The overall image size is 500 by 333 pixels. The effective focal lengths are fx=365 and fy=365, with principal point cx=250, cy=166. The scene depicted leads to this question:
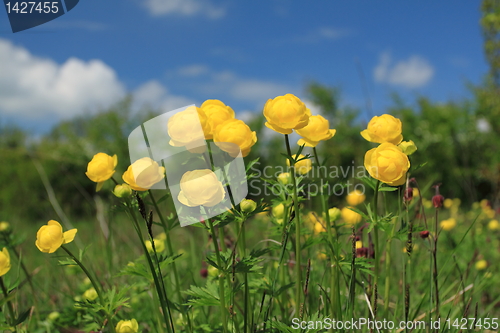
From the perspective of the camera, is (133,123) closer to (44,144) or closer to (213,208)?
(44,144)

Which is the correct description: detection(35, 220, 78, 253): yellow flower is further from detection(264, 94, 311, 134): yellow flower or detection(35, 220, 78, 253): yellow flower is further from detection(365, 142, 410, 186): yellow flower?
detection(365, 142, 410, 186): yellow flower

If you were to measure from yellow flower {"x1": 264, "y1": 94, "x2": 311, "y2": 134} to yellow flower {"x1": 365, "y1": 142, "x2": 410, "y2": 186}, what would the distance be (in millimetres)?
187

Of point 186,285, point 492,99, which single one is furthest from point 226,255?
point 492,99

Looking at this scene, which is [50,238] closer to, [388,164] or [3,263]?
[3,263]

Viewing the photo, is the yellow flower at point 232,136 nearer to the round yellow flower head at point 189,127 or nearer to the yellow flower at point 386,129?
the round yellow flower head at point 189,127

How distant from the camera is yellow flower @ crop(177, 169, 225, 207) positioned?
0.67 m

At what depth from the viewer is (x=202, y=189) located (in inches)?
26.4

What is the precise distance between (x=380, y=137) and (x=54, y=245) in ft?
2.58

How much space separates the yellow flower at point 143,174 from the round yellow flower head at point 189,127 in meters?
0.08

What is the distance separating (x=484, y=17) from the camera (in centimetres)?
745

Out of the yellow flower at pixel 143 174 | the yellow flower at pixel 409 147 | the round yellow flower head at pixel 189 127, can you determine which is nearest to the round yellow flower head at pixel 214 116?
the round yellow flower head at pixel 189 127

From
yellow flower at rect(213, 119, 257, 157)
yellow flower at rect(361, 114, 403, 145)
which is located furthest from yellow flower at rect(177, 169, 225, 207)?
yellow flower at rect(361, 114, 403, 145)

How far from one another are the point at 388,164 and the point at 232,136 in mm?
345

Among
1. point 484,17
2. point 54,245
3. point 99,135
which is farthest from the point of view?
point 484,17
